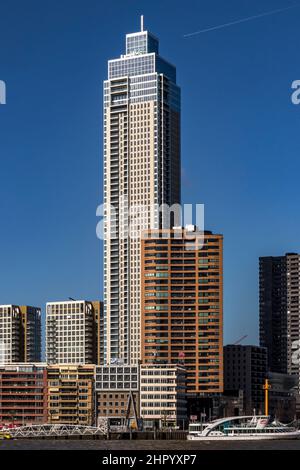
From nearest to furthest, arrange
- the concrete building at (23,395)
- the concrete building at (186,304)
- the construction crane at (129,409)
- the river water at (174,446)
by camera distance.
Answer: the river water at (174,446) → the construction crane at (129,409) → the concrete building at (23,395) → the concrete building at (186,304)

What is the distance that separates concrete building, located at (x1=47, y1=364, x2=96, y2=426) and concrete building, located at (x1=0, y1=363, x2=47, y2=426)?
4.78 ft

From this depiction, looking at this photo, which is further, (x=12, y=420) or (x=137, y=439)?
(x=12, y=420)

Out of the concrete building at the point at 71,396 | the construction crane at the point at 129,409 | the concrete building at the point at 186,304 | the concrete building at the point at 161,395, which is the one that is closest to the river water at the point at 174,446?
the construction crane at the point at 129,409

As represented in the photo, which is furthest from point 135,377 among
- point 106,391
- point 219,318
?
point 219,318

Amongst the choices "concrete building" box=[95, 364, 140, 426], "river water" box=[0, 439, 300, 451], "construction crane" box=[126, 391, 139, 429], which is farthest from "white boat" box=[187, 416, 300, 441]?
"concrete building" box=[95, 364, 140, 426]

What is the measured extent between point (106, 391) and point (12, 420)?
18.8 meters

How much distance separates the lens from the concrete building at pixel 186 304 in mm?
192375

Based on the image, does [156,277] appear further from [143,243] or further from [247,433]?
[247,433]

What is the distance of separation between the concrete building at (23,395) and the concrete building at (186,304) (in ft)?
64.2

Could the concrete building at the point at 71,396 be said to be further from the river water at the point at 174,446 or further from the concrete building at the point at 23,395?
the river water at the point at 174,446

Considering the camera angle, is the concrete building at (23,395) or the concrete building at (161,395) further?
the concrete building at (23,395)

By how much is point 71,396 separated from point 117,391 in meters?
10.6

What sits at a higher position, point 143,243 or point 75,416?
point 143,243

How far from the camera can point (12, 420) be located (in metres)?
191
